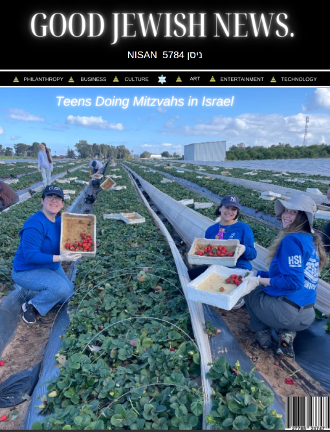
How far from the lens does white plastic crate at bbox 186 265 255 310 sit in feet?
9.69

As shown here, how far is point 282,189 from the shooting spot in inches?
510

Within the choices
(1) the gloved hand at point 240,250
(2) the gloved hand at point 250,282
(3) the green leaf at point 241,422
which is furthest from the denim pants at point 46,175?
(3) the green leaf at point 241,422

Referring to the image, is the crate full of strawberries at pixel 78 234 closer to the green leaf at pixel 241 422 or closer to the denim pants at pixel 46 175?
the green leaf at pixel 241 422

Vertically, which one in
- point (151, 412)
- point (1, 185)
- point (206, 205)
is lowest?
point (151, 412)

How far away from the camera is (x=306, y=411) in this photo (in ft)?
7.26

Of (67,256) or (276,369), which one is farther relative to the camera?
(67,256)

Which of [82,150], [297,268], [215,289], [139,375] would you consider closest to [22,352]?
[139,375]

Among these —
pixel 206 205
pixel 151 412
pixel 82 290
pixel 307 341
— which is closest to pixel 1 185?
pixel 82 290

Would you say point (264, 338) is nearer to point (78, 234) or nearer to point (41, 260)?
point (41, 260)

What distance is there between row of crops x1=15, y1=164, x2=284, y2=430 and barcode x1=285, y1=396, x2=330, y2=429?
0.52 feet

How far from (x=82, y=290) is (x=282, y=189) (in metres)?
10.9

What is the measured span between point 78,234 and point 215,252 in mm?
2136

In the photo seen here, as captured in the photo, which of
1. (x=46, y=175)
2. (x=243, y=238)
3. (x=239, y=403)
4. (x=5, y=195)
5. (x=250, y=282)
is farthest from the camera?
(x=46, y=175)

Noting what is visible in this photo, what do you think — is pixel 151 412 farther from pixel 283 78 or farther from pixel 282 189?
pixel 282 189
